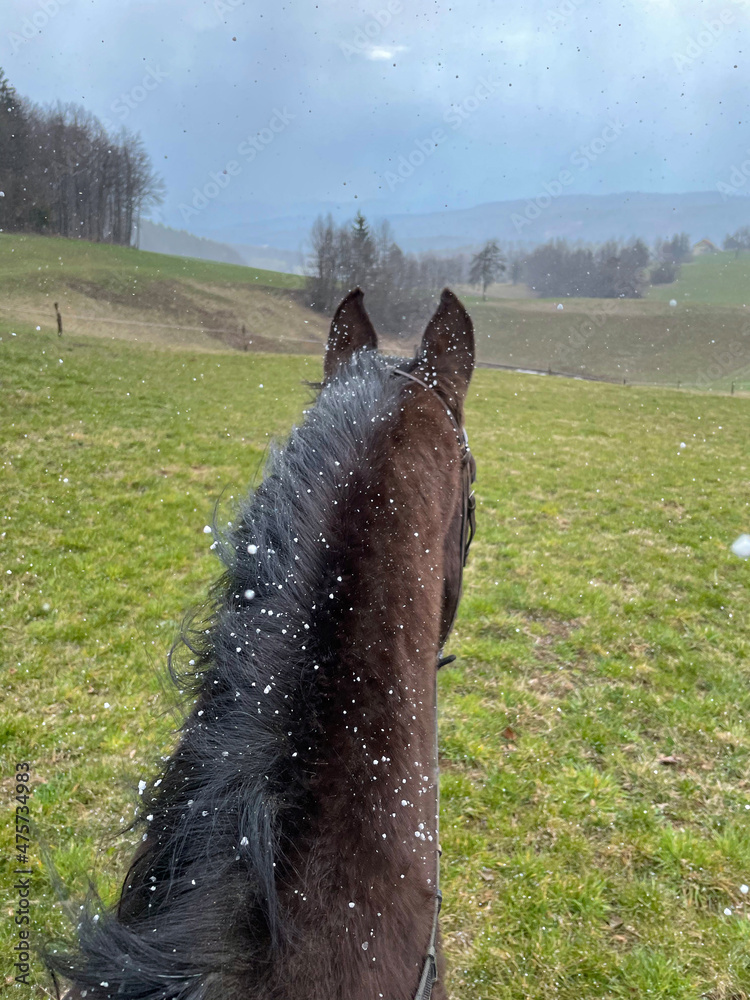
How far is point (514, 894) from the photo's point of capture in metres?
2.94

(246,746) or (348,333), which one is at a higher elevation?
(348,333)

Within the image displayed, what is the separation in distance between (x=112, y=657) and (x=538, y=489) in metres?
7.77

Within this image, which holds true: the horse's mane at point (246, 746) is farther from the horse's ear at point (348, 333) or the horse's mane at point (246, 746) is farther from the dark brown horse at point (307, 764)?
the horse's ear at point (348, 333)

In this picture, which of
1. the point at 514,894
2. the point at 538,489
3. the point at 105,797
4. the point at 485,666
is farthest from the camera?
the point at 538,489

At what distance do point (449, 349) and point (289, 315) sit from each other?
1094 inches

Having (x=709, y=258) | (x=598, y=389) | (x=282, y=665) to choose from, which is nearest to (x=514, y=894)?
(x=282, y=665)

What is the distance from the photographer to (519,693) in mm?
4629

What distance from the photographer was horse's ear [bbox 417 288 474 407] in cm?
173

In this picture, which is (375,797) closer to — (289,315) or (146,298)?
(289,315)

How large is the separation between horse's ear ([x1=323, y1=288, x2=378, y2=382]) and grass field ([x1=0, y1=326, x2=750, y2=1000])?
1.12 meters

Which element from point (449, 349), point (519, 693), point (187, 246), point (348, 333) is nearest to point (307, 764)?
point (449, 349)

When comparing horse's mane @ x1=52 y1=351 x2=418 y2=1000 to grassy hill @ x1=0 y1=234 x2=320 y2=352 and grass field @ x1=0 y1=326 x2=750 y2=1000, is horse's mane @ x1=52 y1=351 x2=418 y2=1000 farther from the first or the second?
grassy hill @ x1=0 y1=234 x2=320 y2=352

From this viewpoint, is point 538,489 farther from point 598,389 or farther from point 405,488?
point 598,389

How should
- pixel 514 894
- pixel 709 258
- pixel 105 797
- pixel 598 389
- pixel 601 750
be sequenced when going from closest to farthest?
pixel 514 894 < pixel 105 797 < pixel 601 750 < pixel 598 389 < pixel 709 258
